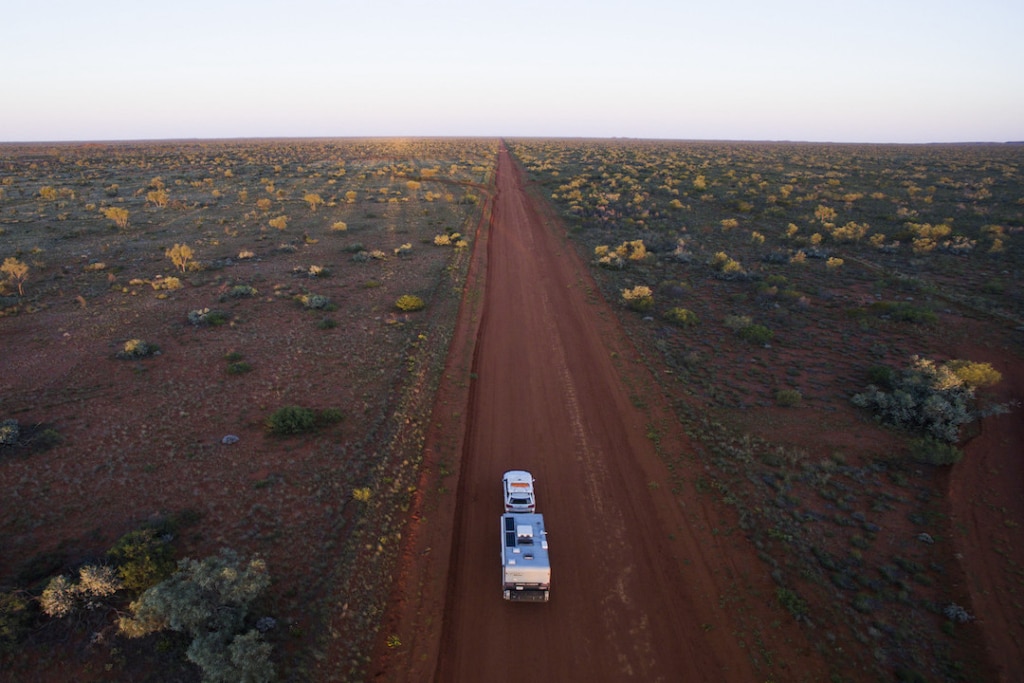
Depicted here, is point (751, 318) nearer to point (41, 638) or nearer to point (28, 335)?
point (41, 638)

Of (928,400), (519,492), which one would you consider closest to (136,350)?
(519,492)

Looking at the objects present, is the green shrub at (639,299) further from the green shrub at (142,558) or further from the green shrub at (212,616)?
the green shrub at (142,558)

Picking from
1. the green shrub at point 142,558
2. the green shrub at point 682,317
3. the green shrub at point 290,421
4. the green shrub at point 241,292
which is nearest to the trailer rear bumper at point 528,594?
the green shrub at point 142,558

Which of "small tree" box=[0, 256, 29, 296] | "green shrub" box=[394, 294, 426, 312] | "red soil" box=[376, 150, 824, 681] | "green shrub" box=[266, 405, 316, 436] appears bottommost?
"red soil" box=[376, 150, 824, 681]

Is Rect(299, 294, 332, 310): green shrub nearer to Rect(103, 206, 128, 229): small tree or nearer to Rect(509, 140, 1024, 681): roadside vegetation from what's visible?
Rect(509, 140, 1024, 681): roadside vegetation

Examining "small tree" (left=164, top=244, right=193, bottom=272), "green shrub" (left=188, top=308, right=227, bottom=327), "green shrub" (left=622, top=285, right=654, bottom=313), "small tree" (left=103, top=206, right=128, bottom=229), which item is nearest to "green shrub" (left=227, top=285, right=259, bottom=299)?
"green shrub" (left=188, top=308, right=227, bottom=327)
